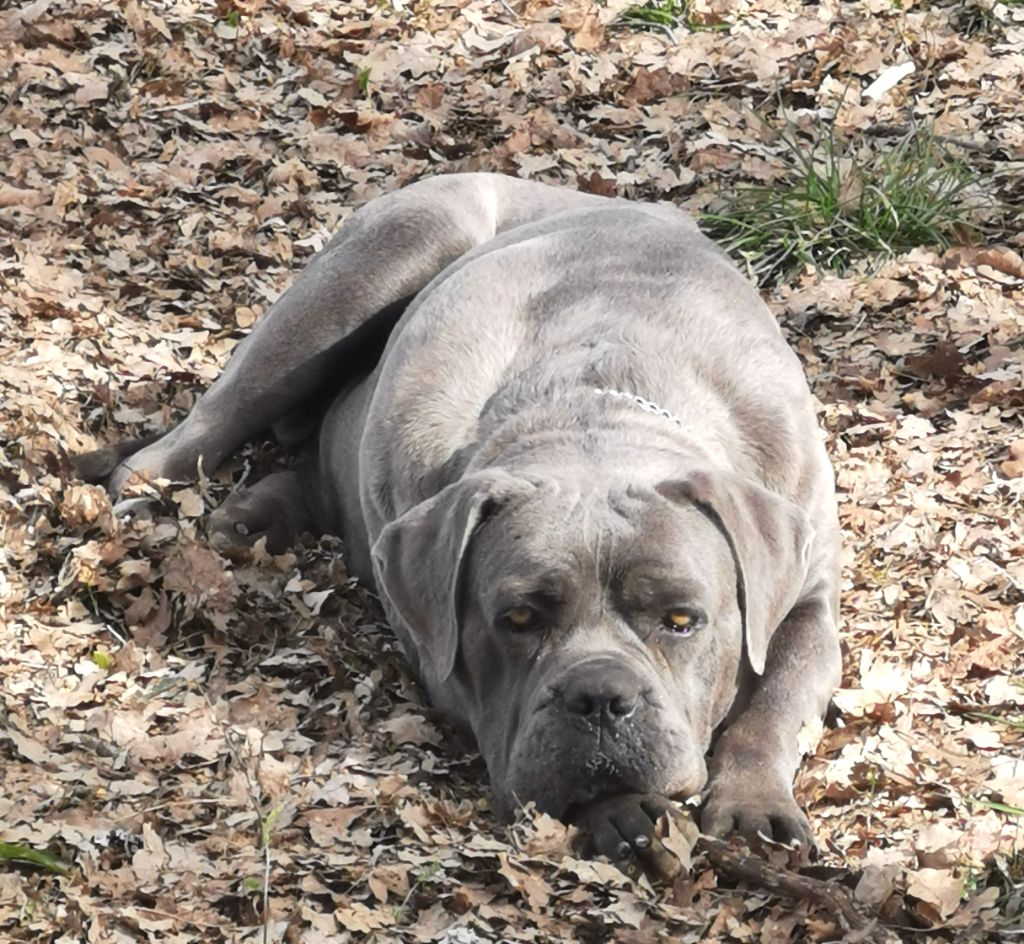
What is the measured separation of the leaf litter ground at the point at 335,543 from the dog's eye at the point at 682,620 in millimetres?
624

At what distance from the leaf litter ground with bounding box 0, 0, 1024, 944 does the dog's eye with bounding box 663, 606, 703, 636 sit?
0.62 m

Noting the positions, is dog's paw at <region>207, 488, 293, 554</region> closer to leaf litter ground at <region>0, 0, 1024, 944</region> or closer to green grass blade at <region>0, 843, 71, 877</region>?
leaf litter ground at <region>0, 0, 1024, 944</region>

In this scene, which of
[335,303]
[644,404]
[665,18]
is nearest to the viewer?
[644,404]

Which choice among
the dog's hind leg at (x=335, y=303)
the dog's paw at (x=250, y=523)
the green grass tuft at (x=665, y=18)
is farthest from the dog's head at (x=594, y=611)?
the green grass tuft at (x=665, y=18)

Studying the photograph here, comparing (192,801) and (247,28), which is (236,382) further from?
(247,28)

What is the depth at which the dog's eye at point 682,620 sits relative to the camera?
476 cm

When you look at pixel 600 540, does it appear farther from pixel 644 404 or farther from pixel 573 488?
pixel 644 404

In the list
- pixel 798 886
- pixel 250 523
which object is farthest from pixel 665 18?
pixel 798 886

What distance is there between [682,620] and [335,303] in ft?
8.61

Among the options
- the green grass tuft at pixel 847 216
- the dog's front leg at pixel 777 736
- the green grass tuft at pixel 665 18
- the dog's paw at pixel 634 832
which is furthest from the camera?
Result: the green grass tuft at pixel 665 18

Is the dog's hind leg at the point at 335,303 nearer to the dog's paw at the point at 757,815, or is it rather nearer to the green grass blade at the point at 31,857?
the green grass blade at the point at 31,857

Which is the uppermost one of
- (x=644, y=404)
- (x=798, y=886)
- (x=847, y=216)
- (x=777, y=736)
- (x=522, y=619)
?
(x=644, y=404)

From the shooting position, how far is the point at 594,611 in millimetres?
4746

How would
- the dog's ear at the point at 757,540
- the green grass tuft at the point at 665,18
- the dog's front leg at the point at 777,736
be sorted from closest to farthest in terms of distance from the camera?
the dog's front leg at the point at 777,736, the dog's ear at the point at 757,540, the green grass tuft at the point at 665,18
